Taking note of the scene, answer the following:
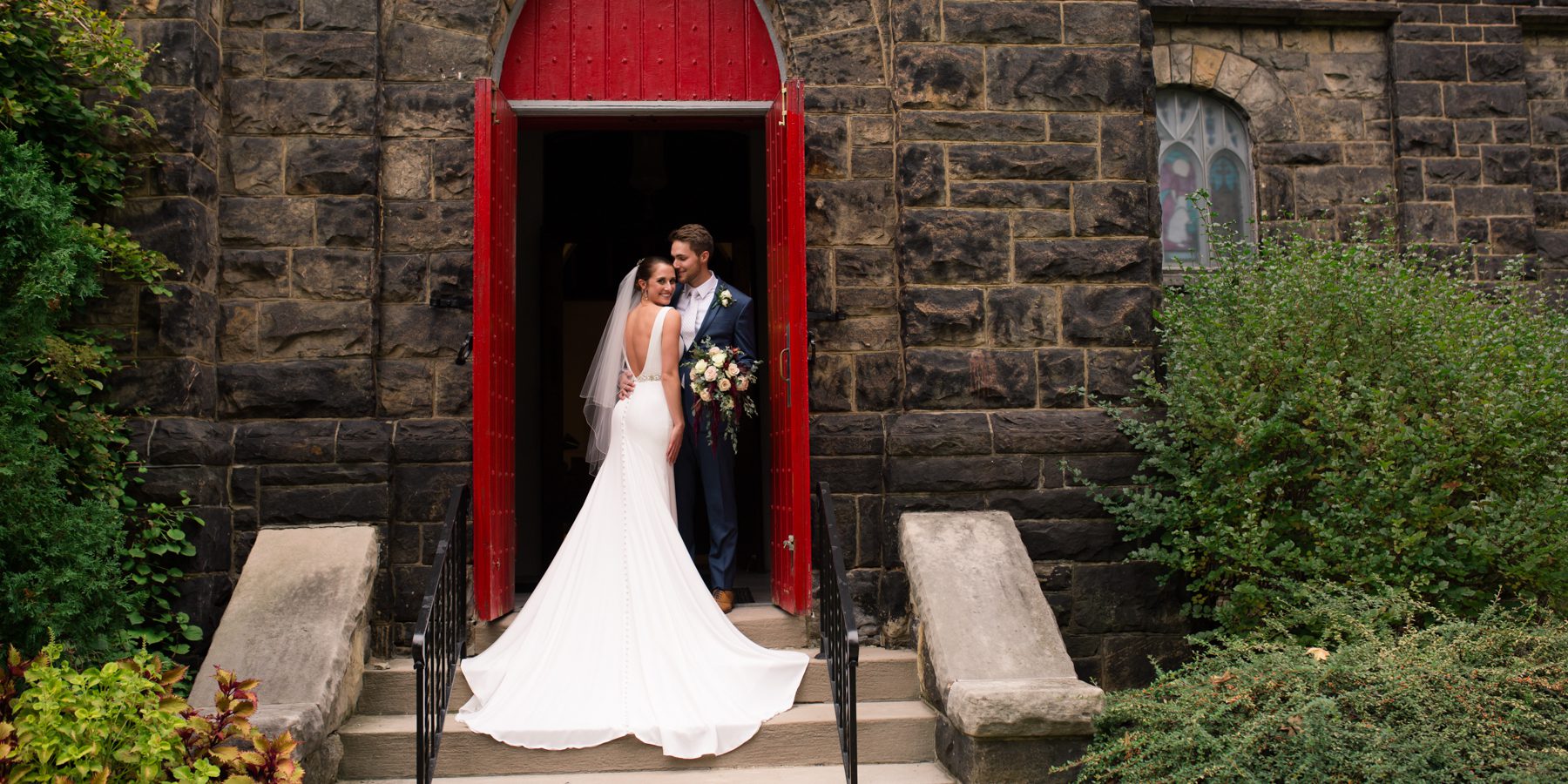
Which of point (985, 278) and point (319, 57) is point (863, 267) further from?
point (319, 57)

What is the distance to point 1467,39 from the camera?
27.8ft

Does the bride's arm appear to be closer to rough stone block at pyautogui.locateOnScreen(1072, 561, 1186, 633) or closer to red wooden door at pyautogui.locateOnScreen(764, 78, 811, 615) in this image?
red wooden door at pyautogui.locateOnScreen(764, 78, 811, 615)

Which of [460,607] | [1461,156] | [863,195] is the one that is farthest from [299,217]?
[1461,156]

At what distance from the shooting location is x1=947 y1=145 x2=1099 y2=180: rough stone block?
6.74 meters

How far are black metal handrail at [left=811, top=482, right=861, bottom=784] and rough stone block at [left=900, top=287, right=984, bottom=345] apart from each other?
974mm

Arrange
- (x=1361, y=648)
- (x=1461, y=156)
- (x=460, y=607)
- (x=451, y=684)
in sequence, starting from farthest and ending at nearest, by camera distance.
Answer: (x=1461, y=156), (x=460, y=607), (x=451, y=684), (x=1361, y=648)

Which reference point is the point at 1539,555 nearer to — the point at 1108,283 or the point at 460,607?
the point at 1108,283

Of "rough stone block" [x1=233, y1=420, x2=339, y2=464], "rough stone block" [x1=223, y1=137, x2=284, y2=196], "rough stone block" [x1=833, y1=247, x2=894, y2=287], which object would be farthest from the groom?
"rough stone block" [x1=223, y1=137, x2=284, y2=196]

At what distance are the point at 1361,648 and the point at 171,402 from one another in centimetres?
543

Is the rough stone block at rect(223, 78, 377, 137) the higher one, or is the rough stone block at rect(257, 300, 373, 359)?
the rough stone block at rect(223, 78, 377, 137)

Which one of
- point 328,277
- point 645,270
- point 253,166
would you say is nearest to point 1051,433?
point 645,270

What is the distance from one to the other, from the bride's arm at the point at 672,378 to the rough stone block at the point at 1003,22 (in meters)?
2.19

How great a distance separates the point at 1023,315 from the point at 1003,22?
161 cm

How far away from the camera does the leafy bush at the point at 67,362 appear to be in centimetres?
500
